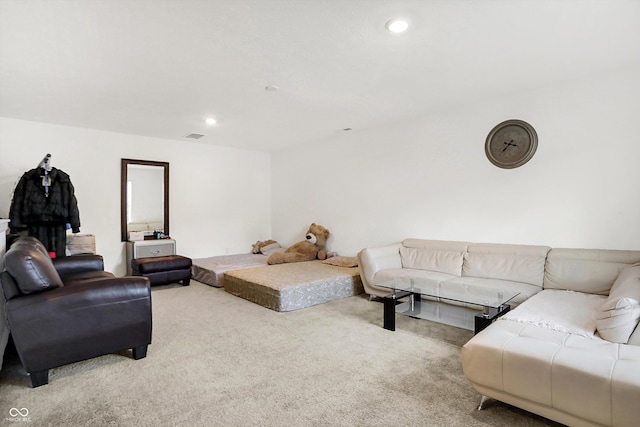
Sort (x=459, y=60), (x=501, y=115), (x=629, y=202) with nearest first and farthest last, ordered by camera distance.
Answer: (x=459, y=60)
(x=629, y=202)
(x=501, y=115)

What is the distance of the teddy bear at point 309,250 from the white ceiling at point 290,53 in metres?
2.26

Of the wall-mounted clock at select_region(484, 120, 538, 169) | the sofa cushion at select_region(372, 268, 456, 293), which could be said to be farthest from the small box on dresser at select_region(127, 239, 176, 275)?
the wall-mounted clock at select_region(484, 120, 538, 169)

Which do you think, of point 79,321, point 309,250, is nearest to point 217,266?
point 309,250

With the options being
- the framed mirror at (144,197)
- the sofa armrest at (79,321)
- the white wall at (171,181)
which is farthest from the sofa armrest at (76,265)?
the framed mirror at (144,197)

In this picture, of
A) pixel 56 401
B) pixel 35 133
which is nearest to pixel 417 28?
pixel 56 401

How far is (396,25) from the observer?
2.28 m

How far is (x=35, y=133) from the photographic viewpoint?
463 centimetres

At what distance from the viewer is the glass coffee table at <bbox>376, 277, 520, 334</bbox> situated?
2.76 m

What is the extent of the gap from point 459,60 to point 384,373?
2.62 m

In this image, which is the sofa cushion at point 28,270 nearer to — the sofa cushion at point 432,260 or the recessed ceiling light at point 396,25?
the recessed ceiling light at point 396,25

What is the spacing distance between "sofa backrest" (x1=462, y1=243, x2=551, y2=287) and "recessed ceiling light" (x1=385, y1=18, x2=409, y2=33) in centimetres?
261

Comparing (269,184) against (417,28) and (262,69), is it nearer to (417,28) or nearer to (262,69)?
(262,69)

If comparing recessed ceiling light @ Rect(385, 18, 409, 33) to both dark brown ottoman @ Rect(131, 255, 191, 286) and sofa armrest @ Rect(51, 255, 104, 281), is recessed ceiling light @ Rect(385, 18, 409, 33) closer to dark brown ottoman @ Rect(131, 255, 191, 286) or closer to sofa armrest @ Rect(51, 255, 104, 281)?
sofa armrest @ Rect(51, 255, 104, 281)

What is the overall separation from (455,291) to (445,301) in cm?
17
